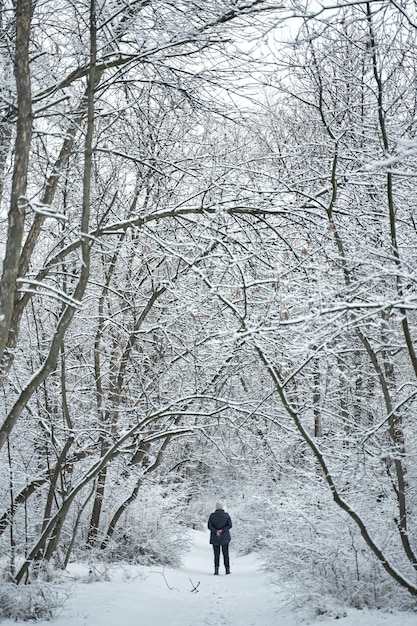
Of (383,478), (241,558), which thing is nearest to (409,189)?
(383,478)

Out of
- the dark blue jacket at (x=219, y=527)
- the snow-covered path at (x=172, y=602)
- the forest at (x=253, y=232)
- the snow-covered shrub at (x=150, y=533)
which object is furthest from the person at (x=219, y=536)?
the forest at (x=253, y=232)

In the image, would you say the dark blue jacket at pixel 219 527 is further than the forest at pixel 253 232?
Yes

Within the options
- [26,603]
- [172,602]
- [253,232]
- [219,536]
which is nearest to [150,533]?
[219,536]

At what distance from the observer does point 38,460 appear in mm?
8281

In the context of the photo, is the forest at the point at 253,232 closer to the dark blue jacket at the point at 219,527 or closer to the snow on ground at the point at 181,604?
the snow on ground at the point at 181,604

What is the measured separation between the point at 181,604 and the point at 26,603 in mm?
2261

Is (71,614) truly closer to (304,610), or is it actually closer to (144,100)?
(304,610)

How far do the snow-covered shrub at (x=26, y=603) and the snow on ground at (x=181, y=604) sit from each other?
0.49ft

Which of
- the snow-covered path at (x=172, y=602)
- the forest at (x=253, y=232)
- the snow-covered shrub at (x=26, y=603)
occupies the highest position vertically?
the forest at (x=253, y=232)

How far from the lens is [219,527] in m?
10.7

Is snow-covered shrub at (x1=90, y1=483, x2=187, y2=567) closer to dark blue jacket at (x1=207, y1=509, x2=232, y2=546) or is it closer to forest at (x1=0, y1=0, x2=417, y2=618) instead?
dark blue jacket at (x1=207, y1=509, x2=232, y2=546)

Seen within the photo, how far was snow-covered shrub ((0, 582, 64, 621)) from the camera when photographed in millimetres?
5656

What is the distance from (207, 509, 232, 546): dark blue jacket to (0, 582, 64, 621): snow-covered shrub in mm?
5045

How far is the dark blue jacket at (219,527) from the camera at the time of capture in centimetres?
1060
